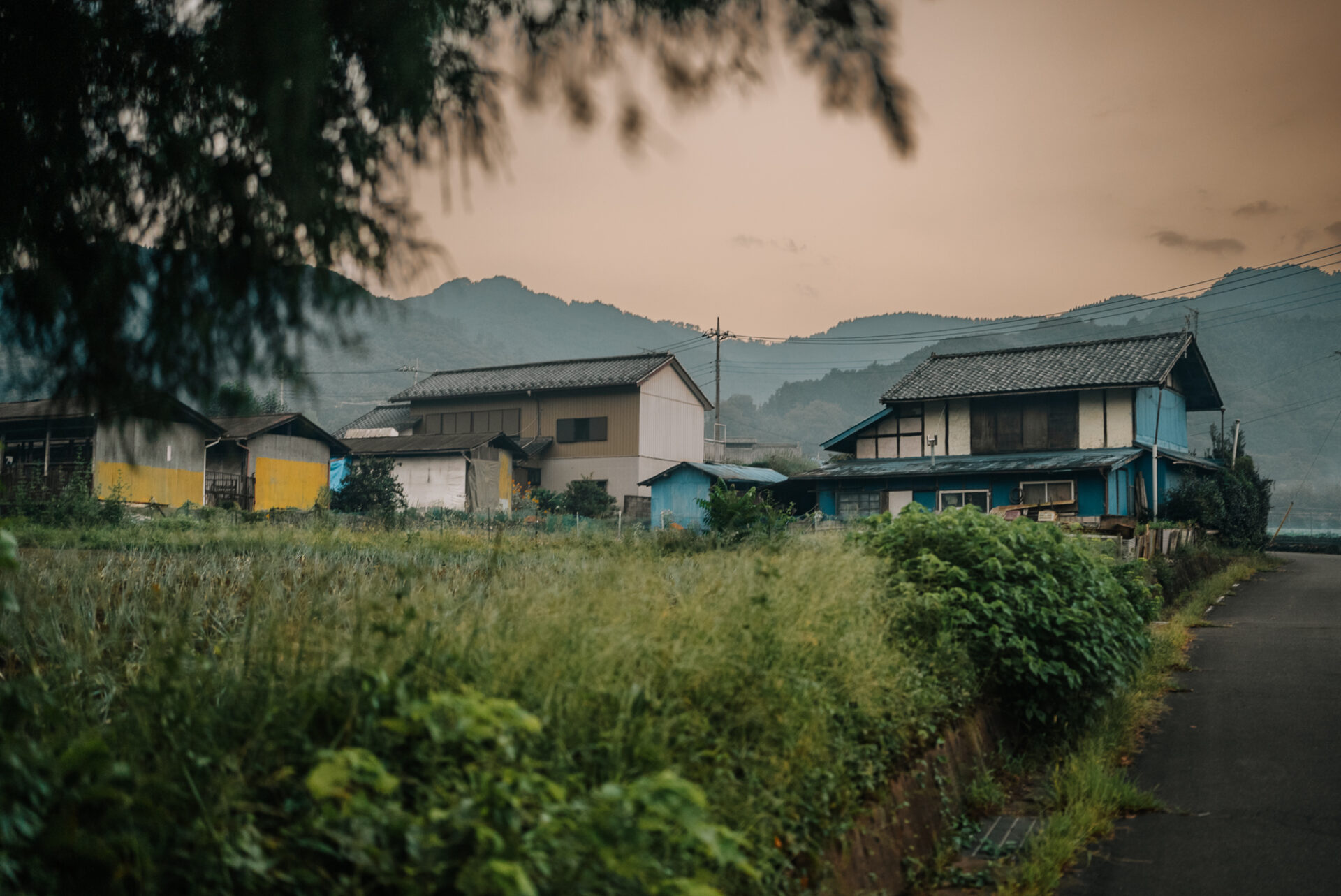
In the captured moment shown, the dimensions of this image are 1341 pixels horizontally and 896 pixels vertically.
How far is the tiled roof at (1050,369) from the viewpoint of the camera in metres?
24.2

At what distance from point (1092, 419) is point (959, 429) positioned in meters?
3.61

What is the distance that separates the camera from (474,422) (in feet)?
121

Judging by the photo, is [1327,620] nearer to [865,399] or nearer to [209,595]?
[209,595]

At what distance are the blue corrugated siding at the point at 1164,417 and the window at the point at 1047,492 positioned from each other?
110 inches

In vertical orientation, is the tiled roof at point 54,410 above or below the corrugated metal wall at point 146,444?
above

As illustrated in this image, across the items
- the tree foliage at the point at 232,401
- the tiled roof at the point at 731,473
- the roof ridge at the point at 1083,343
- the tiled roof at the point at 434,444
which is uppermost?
the roof ridge at the point at 1083,343

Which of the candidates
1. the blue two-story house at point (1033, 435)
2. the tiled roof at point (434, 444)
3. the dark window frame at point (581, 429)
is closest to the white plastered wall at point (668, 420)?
the dark window frame at point (581, 429)

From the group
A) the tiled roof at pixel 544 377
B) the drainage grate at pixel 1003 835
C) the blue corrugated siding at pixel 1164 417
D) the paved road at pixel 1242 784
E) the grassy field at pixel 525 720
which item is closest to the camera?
the grassy field at pixel 525 720

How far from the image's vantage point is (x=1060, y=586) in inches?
256

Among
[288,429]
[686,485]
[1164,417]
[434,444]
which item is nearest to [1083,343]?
[1164,417]

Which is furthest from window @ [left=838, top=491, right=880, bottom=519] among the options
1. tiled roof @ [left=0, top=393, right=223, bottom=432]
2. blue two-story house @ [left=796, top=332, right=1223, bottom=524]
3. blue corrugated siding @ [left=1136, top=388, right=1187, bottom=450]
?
tiled roof @ [left=0, top=393, right=223, bottom=432]

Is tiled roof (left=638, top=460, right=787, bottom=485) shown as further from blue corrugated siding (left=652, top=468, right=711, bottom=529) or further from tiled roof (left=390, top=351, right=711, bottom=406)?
tiled roof (left=390, top=351, right=711, bottom=406)

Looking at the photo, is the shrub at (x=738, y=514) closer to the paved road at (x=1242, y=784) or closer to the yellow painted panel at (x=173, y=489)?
the paved road at (x=1242, y=784)

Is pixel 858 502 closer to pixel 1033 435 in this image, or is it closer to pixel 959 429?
pixel 959 429
